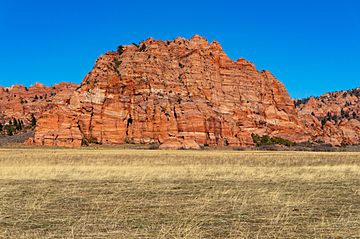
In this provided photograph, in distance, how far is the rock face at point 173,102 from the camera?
388ft

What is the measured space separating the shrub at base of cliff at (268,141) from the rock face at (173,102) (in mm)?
3200

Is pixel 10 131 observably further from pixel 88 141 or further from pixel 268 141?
pixel 268 141

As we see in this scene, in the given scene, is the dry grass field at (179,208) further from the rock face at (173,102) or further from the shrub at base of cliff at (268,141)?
the shrub at base of cliff at (268,141)

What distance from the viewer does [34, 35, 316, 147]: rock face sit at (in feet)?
388

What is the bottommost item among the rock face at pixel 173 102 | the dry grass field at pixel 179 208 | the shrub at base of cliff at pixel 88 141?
the dry grass field at pixel 179 208

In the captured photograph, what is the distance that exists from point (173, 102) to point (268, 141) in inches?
1207

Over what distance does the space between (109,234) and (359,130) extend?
524ft

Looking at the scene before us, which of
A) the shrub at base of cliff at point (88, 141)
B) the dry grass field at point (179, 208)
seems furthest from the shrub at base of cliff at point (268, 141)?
the dry grass field at point (179, 208)

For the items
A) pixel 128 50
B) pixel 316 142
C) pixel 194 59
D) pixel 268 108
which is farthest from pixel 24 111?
pixel 316 142

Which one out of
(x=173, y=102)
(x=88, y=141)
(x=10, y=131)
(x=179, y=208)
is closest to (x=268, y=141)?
(x=173, y=102)

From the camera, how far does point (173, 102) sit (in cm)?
12631

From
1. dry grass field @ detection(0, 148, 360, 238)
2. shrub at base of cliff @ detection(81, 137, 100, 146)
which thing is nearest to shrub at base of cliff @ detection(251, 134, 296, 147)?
A: shrub at base of cliff @ detection(81, 137, 100, 146)

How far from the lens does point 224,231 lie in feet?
35.9

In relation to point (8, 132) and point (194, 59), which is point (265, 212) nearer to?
point (194, 59)
